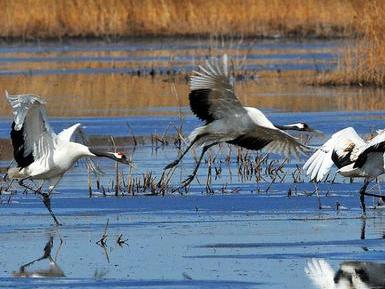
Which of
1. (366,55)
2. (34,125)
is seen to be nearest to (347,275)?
(34,125)

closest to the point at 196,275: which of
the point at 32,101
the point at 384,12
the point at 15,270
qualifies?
the point at 15,270

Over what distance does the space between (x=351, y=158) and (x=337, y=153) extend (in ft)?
0.61

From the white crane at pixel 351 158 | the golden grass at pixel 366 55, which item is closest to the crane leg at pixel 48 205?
the white crane at pixel 351 158

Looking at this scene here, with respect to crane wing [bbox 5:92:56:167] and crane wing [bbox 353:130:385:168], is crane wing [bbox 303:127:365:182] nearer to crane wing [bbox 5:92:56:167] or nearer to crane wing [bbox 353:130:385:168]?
crane wing [bbox 353:130:385:168]

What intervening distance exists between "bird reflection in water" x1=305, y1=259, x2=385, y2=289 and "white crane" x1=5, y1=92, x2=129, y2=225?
3.04 metres

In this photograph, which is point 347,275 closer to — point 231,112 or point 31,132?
point 231,112

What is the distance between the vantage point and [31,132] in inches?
436

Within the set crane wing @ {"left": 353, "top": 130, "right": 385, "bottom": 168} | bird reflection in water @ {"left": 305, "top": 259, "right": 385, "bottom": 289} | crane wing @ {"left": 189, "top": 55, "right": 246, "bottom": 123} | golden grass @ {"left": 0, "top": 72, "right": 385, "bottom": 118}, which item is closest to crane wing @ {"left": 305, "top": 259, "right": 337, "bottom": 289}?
bird reflection in water @ {"left": 305, "top": 259, "right": 385, "bottom": 289}

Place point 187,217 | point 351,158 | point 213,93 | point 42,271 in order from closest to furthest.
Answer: point 42,271
point 187,217
point 213,93
point 351,158

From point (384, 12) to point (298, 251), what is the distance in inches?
507

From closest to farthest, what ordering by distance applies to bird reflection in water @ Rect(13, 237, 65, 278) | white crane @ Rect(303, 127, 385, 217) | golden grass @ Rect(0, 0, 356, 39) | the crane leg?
bird reflection in water @ Rect(13, 237, 65, 278)
the crane leg
white crane @ Rect(303, 127, 385, 217)
golden grass @ Rect(0, 0, 356, 39)

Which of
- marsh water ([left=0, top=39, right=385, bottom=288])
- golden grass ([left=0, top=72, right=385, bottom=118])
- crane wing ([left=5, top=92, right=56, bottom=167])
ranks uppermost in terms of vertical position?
crane wing ([left=5, top=92, right=56, bottom=167])

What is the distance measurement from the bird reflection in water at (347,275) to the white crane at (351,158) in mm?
2588

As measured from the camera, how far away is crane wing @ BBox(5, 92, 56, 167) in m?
10.5
